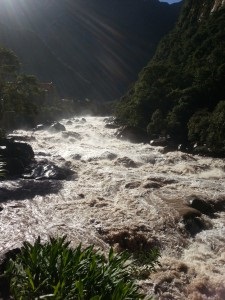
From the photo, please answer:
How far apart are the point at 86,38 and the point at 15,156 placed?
135209mm

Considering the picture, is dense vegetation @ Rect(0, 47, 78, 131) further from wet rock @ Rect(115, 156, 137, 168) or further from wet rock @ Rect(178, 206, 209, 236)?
wet rock @ Rect(178, 206, 209, 236)

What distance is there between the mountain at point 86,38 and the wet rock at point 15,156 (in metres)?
86.2

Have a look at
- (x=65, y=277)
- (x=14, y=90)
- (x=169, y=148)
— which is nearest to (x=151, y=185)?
(x=169, y=148)

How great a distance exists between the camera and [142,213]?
52.6ft

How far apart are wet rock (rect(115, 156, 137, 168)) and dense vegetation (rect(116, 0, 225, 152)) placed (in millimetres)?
5543

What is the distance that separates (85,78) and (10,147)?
10589 centimetres

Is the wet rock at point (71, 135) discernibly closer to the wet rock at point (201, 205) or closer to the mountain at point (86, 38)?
the wet rock at point (201, 205)

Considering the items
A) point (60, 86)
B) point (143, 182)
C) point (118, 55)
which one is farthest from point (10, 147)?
point (118, 55)

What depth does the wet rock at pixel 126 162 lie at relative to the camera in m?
24.9

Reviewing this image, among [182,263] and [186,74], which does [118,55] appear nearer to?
[186,74]

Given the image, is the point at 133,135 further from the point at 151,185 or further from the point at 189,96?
the point at 151,185

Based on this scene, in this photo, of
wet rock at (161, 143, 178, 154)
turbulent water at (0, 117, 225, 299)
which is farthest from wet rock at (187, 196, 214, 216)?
wet rock at (161, 143, 178, 154)

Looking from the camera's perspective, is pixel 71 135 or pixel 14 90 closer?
pixel 14 90

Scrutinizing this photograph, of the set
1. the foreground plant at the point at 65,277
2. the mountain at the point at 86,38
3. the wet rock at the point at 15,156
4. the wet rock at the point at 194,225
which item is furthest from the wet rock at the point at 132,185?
the mountain at the point at 86,38
